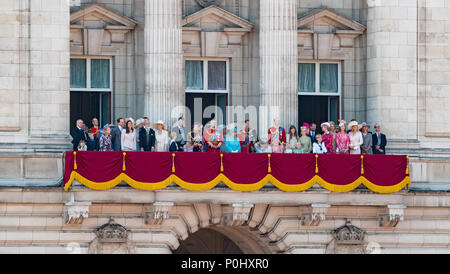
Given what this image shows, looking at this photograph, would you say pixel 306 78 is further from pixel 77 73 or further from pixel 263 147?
pixel 77 73

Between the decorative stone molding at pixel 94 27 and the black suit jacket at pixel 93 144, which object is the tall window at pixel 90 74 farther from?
the black suit jacket at pixel 93 144

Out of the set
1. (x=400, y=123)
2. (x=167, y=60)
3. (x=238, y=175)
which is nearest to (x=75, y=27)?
(x=167, y=60)

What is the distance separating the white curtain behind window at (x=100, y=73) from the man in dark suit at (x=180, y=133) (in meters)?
4.31

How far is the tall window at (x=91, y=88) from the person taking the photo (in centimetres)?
6981

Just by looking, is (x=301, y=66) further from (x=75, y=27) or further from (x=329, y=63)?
(x=75, y=27)

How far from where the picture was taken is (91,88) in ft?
230

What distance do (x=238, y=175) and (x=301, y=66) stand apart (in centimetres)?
853

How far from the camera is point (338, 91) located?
72.8 metres

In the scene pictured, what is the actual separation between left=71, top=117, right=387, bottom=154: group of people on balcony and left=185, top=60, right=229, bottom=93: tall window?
2775 mm

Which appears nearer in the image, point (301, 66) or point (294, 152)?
point (294, 152)

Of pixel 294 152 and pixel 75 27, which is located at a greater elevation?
pixel 75 27

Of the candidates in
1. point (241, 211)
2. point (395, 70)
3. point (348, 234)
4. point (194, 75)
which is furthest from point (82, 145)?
point (395, 70)

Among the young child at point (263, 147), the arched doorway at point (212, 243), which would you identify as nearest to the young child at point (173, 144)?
the young child at point (263, 147)

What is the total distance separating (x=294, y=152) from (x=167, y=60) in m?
6.13
